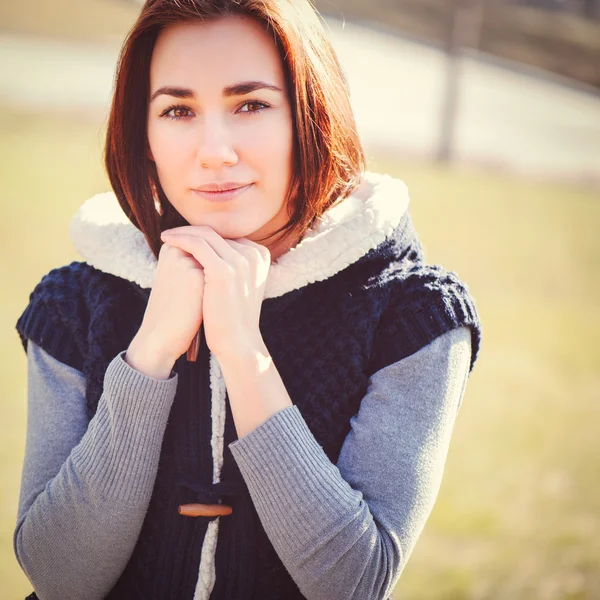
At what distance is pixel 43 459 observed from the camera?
1.25 meters

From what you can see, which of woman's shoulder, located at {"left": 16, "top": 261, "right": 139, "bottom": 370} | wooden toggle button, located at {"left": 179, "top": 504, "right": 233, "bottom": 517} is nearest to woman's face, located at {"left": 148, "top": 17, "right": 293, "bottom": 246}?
woman's shoulder, located at {"left": 16, "top": 261, "right": 139, "bottom": 370}

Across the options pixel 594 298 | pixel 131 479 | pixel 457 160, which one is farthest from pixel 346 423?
pixel 457 160

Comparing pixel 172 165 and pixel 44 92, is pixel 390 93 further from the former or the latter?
pixel 172 165

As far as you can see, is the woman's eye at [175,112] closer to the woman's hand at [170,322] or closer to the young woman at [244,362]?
the young woman at [244,362]

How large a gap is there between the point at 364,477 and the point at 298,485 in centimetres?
13

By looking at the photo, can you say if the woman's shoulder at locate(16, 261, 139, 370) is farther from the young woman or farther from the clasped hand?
the clasped hand

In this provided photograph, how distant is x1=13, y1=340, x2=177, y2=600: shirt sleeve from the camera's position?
1146 millimetres

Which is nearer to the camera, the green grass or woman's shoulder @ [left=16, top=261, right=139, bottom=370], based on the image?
woman's shoulder @ [left=16, top=261, right=139, bottom=370]

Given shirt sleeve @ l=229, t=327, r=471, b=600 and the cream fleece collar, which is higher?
the cream fleece collar

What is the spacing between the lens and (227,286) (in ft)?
3.80

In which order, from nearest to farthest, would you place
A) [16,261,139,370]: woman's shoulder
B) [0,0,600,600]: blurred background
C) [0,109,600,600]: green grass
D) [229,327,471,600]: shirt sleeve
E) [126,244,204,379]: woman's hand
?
1. [229,327,471,600]: shirt sleeve
2. [126,244,204,379]: woman's hand
3. [16,261,139,370]: woman's shoulder
4. [0,109,600,600]: green grass
5. [0,0,600,600]: blurred background

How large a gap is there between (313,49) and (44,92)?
327 inches

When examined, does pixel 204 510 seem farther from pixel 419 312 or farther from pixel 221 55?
pixel 221 55

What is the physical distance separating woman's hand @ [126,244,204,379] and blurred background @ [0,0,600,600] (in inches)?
16.5
